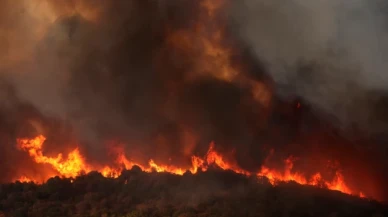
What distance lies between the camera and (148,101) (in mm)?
32000

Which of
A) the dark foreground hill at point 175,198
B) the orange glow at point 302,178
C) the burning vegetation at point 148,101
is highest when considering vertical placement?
the burning vegetation at point 148,101

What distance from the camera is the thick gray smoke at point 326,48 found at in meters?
25.5

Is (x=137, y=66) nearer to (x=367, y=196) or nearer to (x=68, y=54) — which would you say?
(x=68, y=54)

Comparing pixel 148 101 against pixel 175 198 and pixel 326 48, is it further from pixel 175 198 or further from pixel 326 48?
pixel 326 48

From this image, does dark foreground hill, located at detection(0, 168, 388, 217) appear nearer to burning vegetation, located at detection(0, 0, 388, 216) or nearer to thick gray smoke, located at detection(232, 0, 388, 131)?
burning vegetation, located at detection(0, 0, 388, 216)

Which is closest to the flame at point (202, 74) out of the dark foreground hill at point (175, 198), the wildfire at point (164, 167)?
the wildfire at point (164, 167)

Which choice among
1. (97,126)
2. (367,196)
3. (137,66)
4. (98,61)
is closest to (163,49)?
(137,66)

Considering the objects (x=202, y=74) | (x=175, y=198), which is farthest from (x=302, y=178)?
(x=175, y=198)

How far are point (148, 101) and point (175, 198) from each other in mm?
8773

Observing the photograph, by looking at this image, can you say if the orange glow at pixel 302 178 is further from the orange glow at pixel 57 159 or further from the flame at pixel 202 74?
the orange glow at pixel 57 159

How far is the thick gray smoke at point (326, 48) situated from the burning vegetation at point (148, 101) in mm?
980

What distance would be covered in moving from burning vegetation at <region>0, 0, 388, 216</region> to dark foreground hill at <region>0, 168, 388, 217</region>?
3.79 metres

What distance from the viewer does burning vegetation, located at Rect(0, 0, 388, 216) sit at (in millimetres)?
30359

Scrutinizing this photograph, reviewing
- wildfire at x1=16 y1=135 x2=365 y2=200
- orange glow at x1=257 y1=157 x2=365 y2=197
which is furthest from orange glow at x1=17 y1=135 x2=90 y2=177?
orange glow at x1=257 y1=157 x2=365 y2=197
